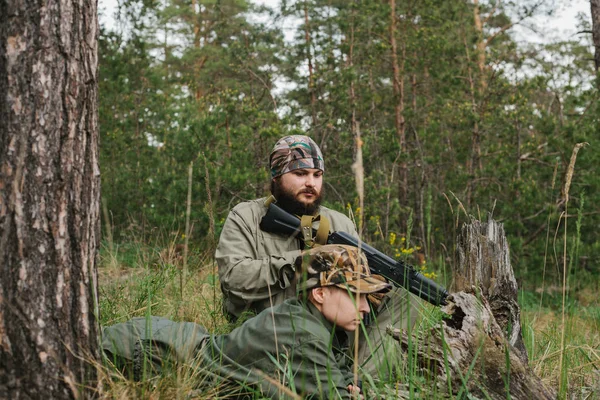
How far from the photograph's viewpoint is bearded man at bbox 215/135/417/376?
3338 mm

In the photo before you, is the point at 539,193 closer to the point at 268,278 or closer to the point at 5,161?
the point at 268,278

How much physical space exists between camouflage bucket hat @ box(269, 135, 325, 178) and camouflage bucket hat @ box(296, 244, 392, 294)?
1.10 meters

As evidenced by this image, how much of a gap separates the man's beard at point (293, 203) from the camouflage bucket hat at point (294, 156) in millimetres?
115

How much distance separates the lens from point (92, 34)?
1.99m

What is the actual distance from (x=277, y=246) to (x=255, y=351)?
1355 mm

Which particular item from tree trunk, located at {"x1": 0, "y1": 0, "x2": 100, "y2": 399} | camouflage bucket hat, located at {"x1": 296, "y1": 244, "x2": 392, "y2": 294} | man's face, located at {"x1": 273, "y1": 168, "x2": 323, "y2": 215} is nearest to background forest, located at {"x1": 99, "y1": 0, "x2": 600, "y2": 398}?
man's face, located at {"x1": 273, "y1": 168, "x2": 323, "y2": 215}

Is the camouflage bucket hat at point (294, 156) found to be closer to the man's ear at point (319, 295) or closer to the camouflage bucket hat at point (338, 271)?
the camouflage bucket hat at point (338, 271)

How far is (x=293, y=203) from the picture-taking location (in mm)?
3838

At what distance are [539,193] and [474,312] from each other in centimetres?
679

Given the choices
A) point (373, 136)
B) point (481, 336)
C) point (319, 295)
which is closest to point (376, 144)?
point (373, 136)

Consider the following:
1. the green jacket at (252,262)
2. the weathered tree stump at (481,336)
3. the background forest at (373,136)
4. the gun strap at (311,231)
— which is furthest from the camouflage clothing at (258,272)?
the background forest at (373,136)

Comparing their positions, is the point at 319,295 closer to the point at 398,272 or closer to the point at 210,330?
the point at 398,272

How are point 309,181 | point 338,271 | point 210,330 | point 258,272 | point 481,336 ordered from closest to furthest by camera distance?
point 481,336, point 338,271, point 258,272, point 210,330, point 309,181

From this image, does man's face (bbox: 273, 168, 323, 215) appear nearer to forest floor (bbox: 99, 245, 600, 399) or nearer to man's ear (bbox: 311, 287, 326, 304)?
forest floor (bbox: 99, 245, 600, 399)
